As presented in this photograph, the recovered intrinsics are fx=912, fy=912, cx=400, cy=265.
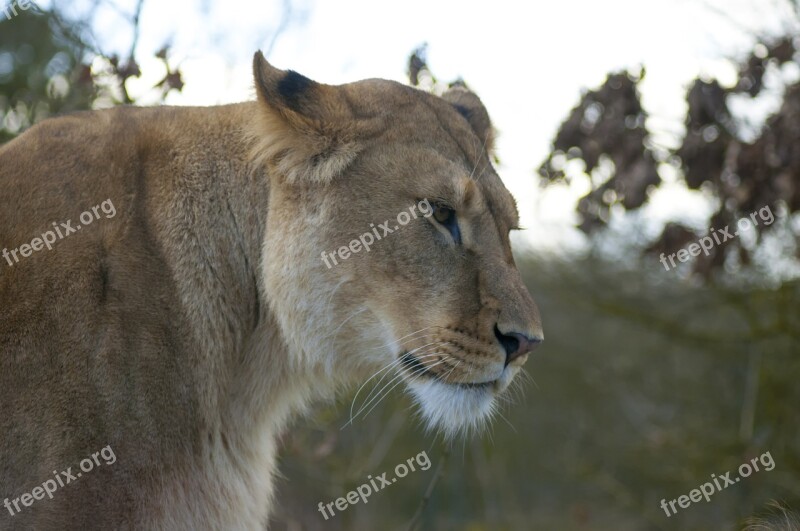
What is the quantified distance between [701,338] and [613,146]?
11.9ft

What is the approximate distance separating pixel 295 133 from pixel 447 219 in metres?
0.73

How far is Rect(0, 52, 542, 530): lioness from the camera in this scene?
3225 mm

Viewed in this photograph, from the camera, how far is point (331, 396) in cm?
423

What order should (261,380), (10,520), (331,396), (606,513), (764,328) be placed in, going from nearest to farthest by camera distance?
1. (10,520)
2. (261,380)
3. (331,396)
4. (764,328)
5. (606,513)

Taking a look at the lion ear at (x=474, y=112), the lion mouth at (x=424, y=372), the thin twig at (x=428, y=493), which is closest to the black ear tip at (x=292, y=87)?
the lion ear at (x=474, y=112)

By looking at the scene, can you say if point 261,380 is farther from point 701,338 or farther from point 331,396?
point 701,338

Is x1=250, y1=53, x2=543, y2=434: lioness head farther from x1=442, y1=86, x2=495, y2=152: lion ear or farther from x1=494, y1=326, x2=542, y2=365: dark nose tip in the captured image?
x1=442, y1=86, x2=495, y2=152: lion ear

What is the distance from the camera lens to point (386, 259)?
3729mm

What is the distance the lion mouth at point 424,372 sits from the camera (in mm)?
3717

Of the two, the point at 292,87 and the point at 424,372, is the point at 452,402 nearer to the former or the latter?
the point at 424,372

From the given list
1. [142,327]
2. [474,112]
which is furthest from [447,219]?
[142,327]

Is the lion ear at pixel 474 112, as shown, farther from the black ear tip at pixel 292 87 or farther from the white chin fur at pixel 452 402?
the white chin fur at pixel 452 402

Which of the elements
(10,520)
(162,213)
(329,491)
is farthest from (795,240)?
(10,520)

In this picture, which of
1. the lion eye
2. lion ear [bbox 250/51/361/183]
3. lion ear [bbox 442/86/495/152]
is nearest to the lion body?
lion ear [bbox 250/51/361/183]
